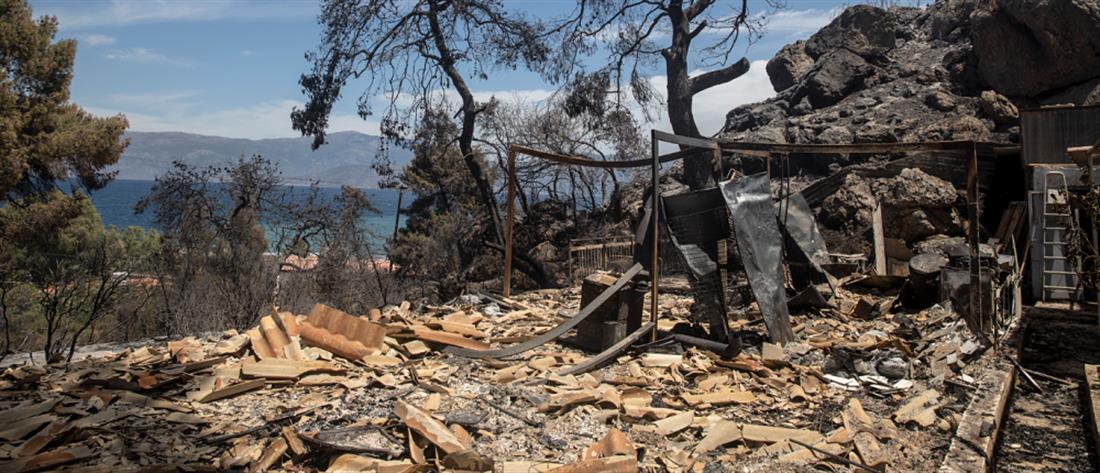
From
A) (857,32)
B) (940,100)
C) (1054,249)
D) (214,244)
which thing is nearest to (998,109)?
(940,100)

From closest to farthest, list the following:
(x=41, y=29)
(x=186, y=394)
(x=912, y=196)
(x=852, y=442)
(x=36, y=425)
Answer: (x=36, y=425), (x=852, y=442), (x=186, y=394), (x=912, y=196), (x=41, y=29)

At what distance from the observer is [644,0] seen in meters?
19.0

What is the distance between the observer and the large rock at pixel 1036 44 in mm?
17938

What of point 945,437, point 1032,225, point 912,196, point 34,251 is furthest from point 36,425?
point 34,251

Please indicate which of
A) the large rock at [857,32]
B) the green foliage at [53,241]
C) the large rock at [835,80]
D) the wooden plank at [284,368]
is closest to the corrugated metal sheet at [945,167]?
the large rock at [835,80]

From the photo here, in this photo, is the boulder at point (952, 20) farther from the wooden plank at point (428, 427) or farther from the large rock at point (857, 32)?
the wooden plank at point (428, 427)

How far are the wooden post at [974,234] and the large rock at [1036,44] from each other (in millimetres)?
14198

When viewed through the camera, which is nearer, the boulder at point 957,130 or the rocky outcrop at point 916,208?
the rocky outcrop at point 916,208

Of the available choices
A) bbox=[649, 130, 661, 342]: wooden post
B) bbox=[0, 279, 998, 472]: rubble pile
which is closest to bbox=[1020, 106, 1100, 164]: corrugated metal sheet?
bbox=[0, 279, 998, 472]: rubble pile

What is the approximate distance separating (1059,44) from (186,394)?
2094 cm

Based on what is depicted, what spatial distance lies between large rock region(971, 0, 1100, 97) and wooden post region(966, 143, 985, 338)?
46.6 ft

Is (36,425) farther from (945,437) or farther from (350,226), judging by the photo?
(350,226)

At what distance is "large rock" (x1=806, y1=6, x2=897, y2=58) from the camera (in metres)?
25.0

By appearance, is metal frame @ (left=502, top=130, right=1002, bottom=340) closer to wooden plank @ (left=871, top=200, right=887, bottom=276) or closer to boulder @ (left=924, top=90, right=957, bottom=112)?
wooden plank @ (left=871, top=200, right=887, bottom=276)
